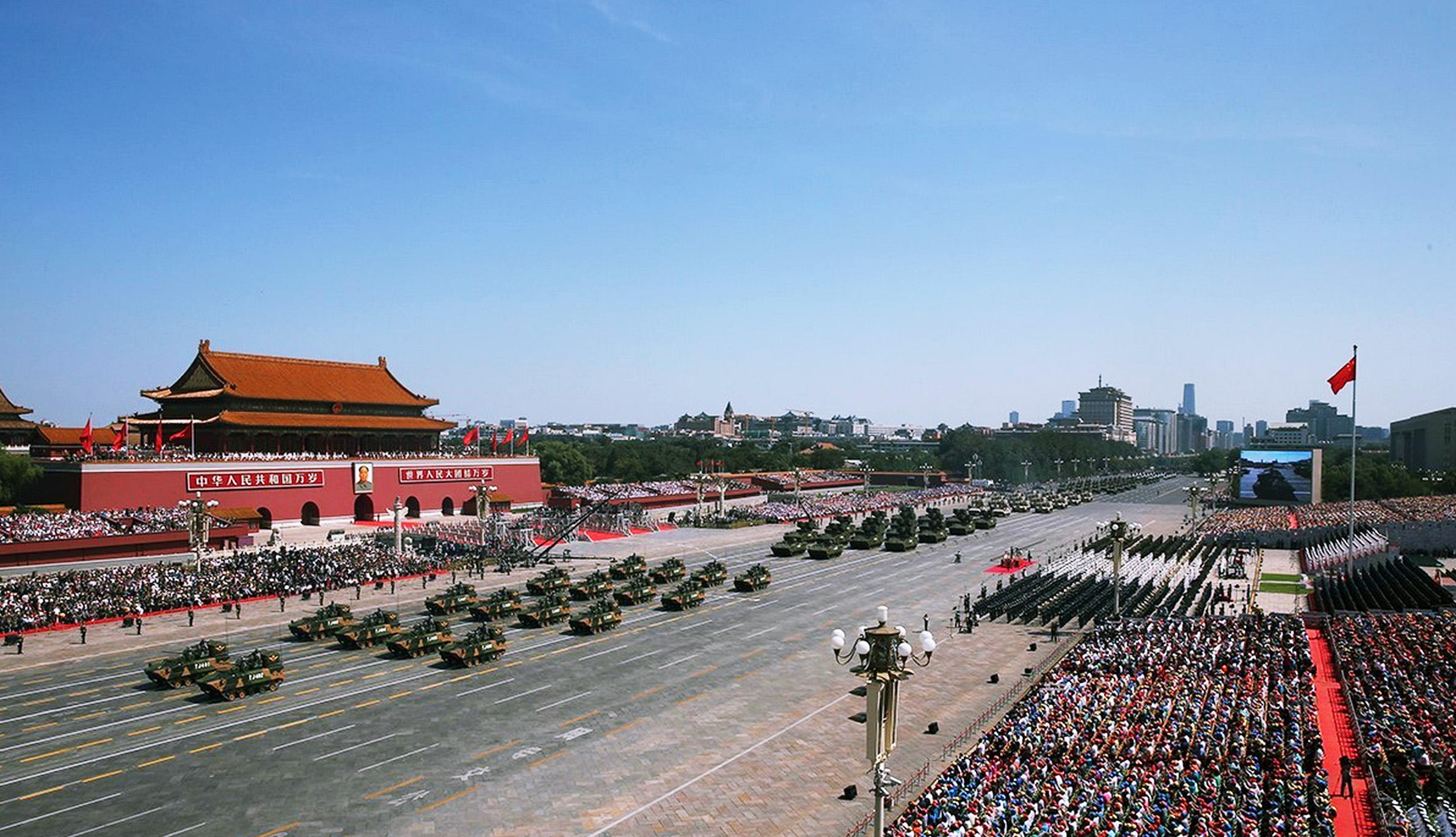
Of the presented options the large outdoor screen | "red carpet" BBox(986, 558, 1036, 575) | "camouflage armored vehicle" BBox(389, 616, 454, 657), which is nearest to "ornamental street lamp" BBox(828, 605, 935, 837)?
"camouflage armored vehicle" BBox(389, 616, 454, 657)

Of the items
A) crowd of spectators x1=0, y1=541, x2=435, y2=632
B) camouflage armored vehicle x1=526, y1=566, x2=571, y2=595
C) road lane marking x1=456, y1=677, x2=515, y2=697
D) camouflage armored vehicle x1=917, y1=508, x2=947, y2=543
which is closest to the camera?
road lane marking x1=456, y1=677, x2=515, y2=697

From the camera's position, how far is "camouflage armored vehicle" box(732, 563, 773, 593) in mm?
51000

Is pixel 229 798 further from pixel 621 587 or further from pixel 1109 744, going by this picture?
Result: pixel 621 587

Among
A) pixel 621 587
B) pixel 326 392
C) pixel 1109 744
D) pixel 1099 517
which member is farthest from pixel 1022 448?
pixel 1109 744

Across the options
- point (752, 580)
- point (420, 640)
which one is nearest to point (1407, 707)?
point (752, 580)

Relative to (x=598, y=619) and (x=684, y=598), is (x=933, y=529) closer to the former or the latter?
(x=684, y=598)

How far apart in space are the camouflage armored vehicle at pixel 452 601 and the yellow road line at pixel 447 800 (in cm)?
2200

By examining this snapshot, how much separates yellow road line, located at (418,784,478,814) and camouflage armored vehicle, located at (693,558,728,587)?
28340 millimetres

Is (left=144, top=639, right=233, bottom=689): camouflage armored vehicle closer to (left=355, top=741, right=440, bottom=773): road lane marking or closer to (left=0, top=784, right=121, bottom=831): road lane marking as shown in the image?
(left=0, top=784, right=121, bottom=831): road lane marking

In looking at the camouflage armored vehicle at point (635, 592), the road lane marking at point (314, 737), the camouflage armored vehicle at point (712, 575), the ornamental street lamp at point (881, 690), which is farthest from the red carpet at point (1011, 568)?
the ornamental street lamp at point (881, 690)

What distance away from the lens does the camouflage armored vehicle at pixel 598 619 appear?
39.8m

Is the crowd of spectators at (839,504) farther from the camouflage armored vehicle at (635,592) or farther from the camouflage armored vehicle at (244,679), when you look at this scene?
the camouflage armored vehicle at (244,679)

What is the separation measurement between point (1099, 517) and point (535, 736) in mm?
90261

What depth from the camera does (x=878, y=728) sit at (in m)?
13.6
